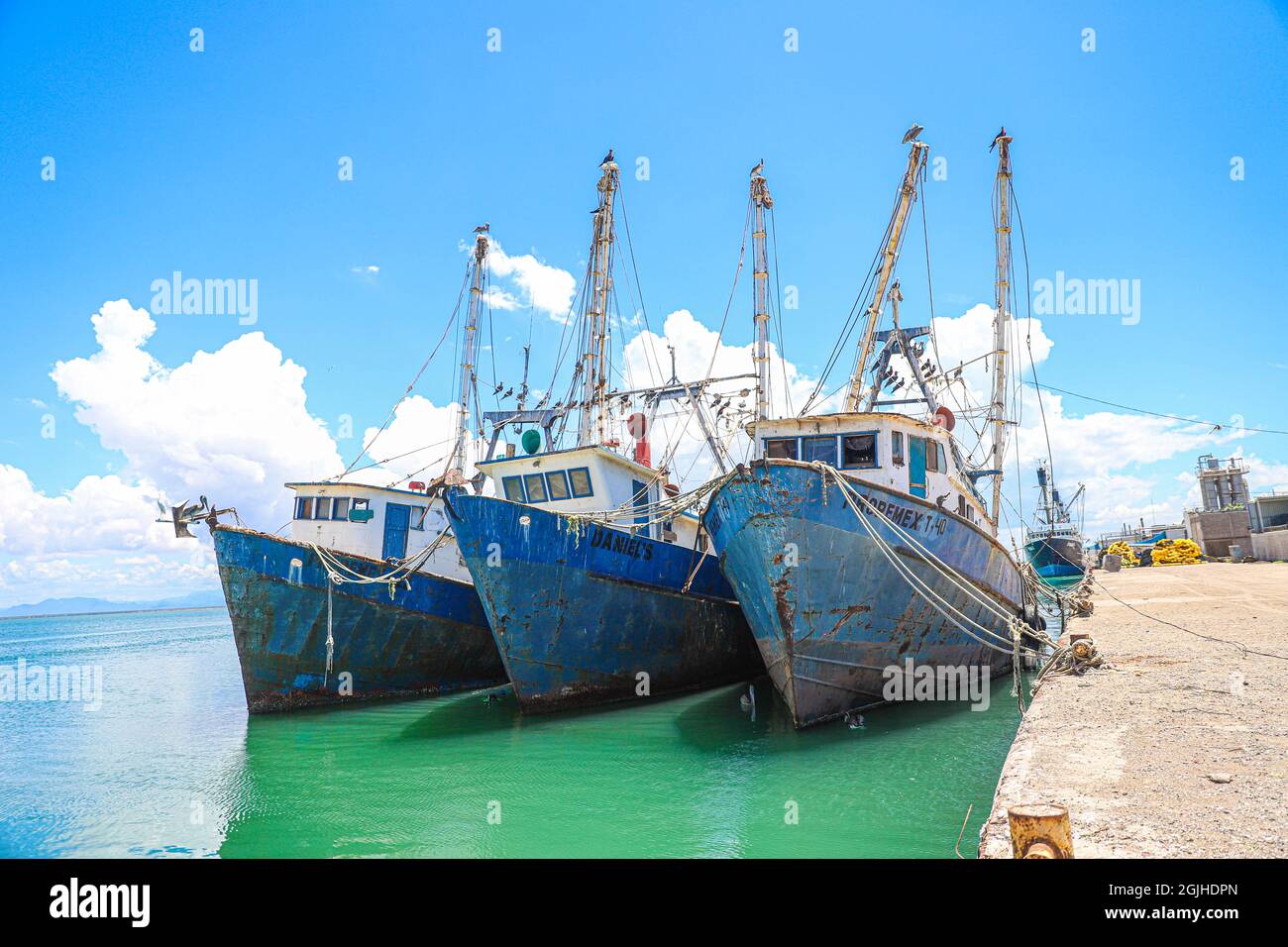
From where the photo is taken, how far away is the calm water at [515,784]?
23.5 feet

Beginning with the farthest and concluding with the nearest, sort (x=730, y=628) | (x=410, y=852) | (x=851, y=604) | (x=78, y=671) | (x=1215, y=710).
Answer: (x=78, y=671) → (x=730, y=628) → (x=851, y=604) → (x=410, y=852) → (x=1215, y=710)

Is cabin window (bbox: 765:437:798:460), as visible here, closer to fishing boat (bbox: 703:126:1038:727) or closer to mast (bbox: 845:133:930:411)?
fishing boat (bbox: 703:126:1038:727)

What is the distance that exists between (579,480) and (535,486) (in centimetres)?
107

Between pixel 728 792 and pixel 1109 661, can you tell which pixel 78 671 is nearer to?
pixel 728 792

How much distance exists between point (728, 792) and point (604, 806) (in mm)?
1434

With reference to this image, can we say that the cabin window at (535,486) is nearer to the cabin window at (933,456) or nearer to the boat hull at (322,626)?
the boat hull at (322,626)

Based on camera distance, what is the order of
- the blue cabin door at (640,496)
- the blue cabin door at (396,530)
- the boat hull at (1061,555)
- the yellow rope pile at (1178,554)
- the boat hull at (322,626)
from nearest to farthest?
the boat hull at (322,626)
the blue cabin door at (640,496)
the blue cabin door at (396,530)
the yellow rope pile at (1178,554)
the boat hull at (1061,555)

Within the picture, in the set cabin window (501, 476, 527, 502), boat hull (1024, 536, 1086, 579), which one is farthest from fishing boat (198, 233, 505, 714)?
boat hull (1024, 536, 1086, 579)

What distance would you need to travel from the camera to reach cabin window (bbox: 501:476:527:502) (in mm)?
15211

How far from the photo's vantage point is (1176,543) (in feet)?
144

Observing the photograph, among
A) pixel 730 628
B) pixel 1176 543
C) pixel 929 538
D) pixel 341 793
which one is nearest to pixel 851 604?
pixel 929 538

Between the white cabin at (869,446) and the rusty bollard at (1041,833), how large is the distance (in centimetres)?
863

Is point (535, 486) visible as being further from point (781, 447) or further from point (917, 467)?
point (917, 467)

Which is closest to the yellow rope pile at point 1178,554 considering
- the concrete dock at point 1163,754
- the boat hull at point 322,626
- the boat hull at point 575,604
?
the concrete dock at point 1163,754
